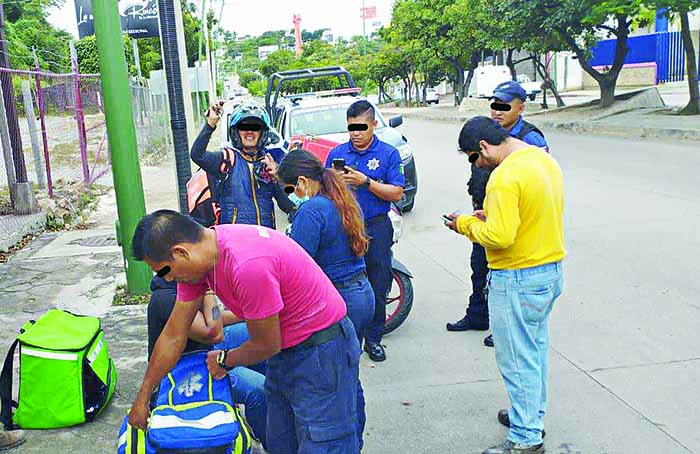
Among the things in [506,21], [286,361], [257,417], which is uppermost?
[506,21]

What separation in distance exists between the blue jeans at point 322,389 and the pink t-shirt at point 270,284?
86mm

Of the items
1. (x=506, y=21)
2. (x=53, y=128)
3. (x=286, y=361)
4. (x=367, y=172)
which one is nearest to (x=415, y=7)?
(x=506, y=21)

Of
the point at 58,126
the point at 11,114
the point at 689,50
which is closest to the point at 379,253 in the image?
the point at 11,114

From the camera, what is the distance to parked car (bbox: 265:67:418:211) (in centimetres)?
1097

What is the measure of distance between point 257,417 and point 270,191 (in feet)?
5.24

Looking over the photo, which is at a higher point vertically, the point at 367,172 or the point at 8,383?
the point at 367,172

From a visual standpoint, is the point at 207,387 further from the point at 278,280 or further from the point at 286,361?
the point at 278,280

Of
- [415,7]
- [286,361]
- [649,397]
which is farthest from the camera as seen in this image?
[415,7]

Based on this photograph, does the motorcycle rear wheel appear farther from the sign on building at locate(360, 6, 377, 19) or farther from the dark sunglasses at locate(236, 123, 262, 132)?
the sign on building at locate(360, 6, 377, 19)

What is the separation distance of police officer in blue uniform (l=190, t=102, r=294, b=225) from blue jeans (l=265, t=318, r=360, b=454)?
193 cm

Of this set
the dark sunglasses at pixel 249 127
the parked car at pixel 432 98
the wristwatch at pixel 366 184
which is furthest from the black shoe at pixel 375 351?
the parked car at pixel 432 98

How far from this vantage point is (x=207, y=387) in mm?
3189

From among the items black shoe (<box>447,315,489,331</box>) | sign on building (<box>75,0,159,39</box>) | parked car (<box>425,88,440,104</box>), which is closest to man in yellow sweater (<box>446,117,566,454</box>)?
black shoe (<box>447,315,489,331</box>)

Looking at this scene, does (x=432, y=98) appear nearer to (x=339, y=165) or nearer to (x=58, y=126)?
(x=58, y=126)
